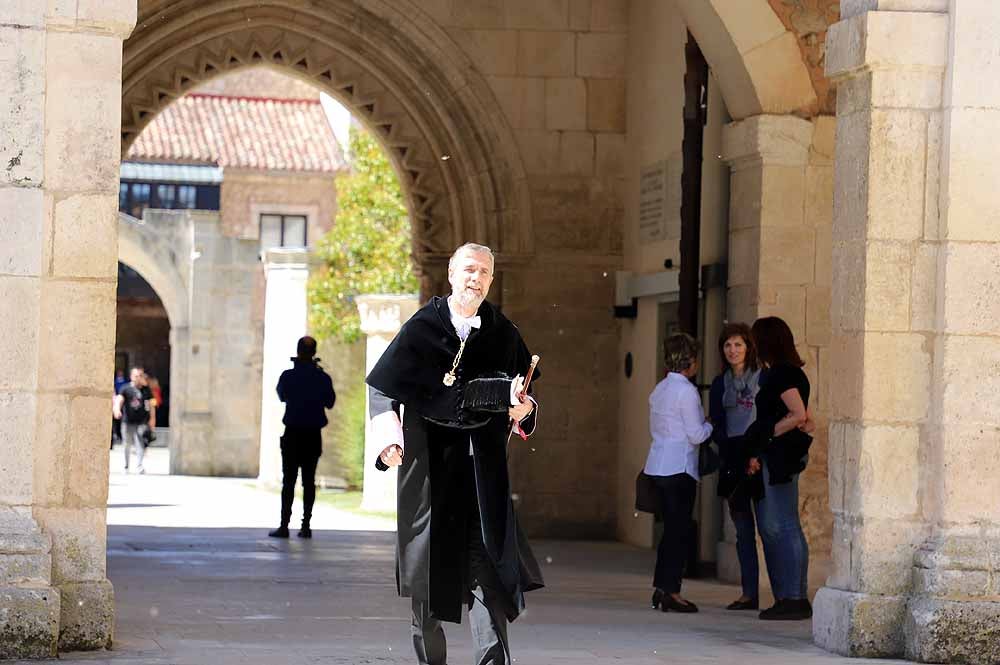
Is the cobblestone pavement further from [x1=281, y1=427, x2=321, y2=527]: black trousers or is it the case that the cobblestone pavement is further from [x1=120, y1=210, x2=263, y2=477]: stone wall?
[x1=120, y1=210, x2=263, y2=477]: stone wall

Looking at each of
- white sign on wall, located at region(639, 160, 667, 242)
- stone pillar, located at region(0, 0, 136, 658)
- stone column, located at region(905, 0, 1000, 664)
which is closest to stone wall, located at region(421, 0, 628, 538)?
white sign on wall, located at region(639, 160, 667, 242)

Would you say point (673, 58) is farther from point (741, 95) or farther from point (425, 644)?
point (425, 644)

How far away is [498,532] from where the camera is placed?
600cm

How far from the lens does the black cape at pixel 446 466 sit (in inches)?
236

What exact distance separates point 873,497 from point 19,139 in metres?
3.47

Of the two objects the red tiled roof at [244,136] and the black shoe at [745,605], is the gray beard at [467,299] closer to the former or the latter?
the black shoe at [745,605]

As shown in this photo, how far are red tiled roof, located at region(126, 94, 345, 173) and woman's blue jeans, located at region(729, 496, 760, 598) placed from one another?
101 feet

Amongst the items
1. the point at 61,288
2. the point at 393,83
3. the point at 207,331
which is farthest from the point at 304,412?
the point at 207,331

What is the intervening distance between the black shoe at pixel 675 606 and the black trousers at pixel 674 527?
39 millimetres

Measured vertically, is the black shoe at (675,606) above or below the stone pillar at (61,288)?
below

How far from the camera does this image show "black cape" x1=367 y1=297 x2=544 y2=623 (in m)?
5.99

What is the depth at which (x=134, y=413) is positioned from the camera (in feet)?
88.5

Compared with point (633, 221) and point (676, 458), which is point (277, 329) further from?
point (676, 458)

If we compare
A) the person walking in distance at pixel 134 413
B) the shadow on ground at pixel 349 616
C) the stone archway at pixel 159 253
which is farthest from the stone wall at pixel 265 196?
the shadow on ground at pixel 349 616
